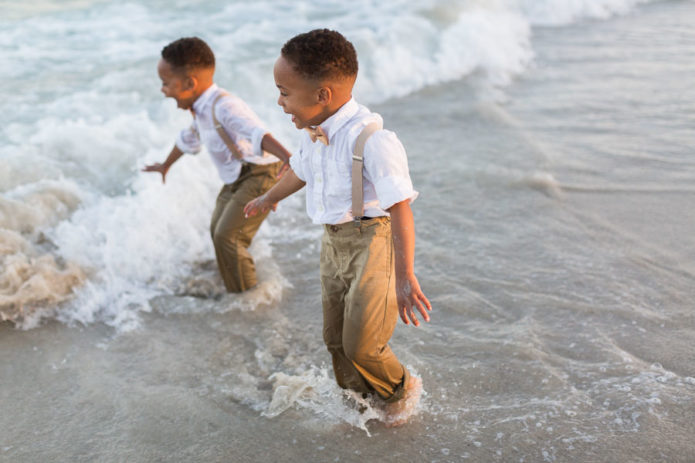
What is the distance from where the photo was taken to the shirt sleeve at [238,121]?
3643 mm

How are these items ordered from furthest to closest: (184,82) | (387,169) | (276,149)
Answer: (184,82)
(276,149)
(387,169)

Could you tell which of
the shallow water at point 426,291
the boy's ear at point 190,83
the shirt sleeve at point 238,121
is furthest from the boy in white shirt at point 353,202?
the boy's ear at point 190,83

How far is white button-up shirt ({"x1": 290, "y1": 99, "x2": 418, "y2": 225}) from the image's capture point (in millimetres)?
2232

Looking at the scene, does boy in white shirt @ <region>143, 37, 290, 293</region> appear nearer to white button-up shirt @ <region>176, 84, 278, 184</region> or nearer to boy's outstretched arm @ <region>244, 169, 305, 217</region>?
white button-up shirt @ <region>176, 84, 278, 184</region>

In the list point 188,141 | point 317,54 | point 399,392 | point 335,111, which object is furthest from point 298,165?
point 188,141

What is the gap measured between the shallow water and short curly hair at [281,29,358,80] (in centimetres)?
147

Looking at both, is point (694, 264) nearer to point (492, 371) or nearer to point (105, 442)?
point (492, 371)

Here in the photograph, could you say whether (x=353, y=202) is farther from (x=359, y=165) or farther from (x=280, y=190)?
(x=280, y=190)

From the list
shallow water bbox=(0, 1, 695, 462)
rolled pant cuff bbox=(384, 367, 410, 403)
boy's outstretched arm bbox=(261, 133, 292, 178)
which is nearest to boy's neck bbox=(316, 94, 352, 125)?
boy's outstretched arm bbox=(261, 133, 292, 178)

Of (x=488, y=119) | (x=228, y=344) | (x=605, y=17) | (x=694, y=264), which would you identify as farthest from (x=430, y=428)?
(x=605, y=17)

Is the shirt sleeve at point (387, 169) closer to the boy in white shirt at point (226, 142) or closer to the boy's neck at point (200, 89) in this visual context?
the boy in white shirt at point (226, 142)

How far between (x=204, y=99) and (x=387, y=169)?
1.93 m

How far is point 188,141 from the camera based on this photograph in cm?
407

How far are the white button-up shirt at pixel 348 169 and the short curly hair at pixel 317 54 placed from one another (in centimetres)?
16
